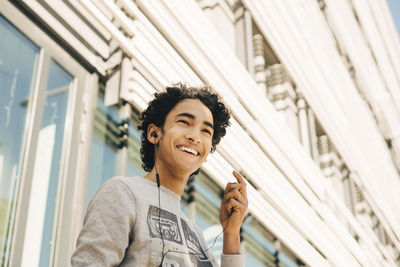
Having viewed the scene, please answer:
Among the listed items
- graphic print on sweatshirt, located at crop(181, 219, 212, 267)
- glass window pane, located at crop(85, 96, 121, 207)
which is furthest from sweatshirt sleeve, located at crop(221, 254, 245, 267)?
glass window pane, located at crop(85, 96, 121, 207)

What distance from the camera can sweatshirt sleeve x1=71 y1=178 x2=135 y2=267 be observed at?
1356 mm

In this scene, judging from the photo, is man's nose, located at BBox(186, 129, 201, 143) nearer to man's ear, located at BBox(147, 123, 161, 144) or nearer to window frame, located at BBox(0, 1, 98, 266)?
man's ear, located at BBox(147, 123, 161, 144)

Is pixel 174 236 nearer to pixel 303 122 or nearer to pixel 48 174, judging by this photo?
pixel 48 174

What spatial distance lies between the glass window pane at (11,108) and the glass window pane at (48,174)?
Result: 0.14m

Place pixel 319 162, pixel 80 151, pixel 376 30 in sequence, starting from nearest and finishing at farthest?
1. pixel 80 151
2. pixel 319 162
3. pixel 376 30

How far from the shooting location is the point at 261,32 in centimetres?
730

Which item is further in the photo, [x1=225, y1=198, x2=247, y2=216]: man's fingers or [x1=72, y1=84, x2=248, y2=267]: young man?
[x1=225, y1=198, x2=247, y2=216]: man's fingers

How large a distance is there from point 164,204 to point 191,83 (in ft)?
9.57

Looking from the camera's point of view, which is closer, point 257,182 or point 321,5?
point 257,182

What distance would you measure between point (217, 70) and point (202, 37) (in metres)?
0.38

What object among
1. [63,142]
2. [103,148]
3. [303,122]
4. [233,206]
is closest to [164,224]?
[233,206]

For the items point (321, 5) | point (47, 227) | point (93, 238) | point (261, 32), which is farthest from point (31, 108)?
point (321, 5)

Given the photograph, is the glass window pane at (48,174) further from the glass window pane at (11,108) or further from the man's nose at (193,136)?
the man's nose at (193,136)

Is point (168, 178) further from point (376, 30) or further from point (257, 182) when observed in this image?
point (376, 30)
